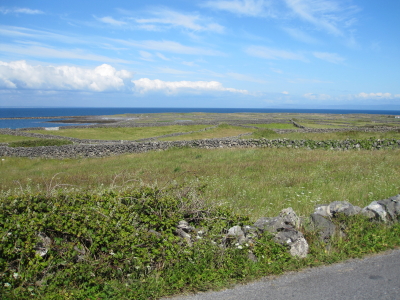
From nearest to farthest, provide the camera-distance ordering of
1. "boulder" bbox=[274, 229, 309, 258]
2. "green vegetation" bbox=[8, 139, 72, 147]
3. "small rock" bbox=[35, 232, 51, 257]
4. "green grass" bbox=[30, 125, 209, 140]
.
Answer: "small rock" bbox=[35, 232, 51, 257] < "boulder" bbox=[274, 229, 309, 258] < "green vegetation" bbox=[8, 139, 72, 147] < "green grass" bbox=[30, 125, 209, 140]

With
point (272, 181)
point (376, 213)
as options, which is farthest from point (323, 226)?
point (272, 181)

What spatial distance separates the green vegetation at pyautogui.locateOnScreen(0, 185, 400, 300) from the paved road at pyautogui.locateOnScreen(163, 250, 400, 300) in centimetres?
20

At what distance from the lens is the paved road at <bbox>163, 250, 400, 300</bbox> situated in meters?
4.20

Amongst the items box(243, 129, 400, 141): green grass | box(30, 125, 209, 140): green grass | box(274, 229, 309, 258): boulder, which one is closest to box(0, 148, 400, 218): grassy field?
box(274, 229, 309, 258): boulder

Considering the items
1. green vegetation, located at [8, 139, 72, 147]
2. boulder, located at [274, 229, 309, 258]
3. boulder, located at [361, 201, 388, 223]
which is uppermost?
boulder, located at [361, 201, 388, 223]

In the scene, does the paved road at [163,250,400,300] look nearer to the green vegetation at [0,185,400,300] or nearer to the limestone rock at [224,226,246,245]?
the green vegetation at [0,185,400,300]

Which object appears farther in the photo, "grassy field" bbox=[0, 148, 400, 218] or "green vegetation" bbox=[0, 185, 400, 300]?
"grassy field" bbox=[0, 148, 400, 218]

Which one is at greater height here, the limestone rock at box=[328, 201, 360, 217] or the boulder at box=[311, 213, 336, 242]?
the limestone rock at box=[328, 201, 360, 217]

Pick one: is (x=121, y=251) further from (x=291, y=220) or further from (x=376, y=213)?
(x=376, y=213)

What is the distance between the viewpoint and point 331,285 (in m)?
4.48

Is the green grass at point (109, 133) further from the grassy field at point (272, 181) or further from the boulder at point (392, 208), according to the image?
the boulder at point (392, 208)

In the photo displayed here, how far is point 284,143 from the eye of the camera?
24812 millimetres

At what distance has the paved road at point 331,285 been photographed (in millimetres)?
4199

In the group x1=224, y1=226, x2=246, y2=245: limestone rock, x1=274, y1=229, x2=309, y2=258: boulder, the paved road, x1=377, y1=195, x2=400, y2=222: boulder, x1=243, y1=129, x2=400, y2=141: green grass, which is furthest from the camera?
x1=243, y1=129, x2=400, y2=141: green grass
